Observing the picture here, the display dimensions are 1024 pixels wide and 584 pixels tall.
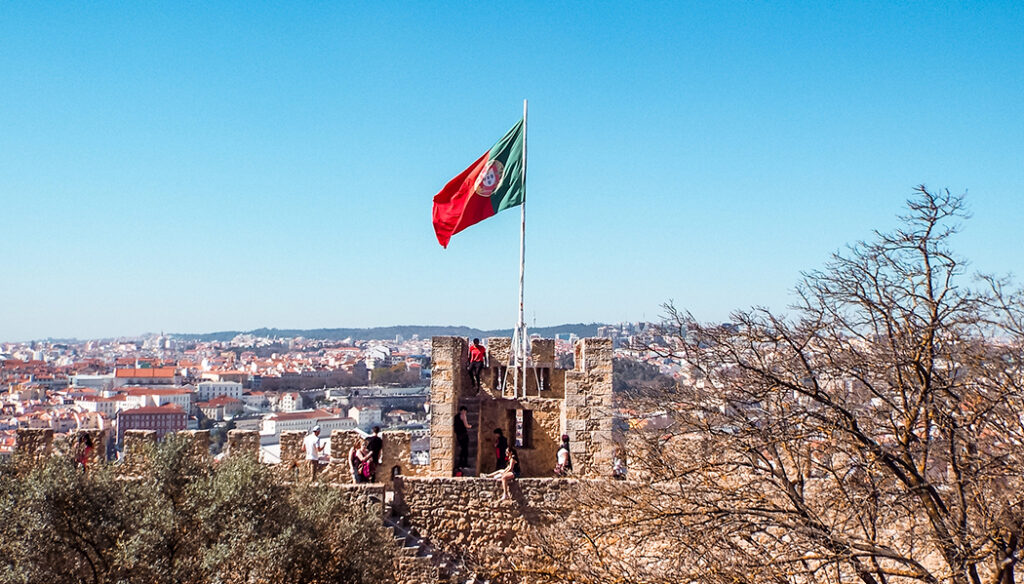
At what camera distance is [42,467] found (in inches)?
333

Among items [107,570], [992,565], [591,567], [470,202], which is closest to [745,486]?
[591,567]

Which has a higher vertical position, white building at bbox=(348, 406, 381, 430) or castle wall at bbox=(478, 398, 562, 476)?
castle wall at bbox=(478, 398, 562, 476)

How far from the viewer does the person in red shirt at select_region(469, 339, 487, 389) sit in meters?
12.9

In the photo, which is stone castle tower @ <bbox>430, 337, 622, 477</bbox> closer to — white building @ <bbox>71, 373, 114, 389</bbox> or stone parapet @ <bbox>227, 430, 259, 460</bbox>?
stone parapet @ <bbox>227, 430, 259, 460</bbox>

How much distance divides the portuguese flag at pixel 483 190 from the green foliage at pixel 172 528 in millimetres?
5186

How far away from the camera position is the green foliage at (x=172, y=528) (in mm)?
7633

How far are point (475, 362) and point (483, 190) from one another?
8.81 ft

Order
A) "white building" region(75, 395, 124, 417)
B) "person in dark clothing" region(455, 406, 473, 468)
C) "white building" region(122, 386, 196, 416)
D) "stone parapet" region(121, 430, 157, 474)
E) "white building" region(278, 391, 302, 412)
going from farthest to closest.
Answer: "white building" region(278, 391, 302, 412), "white building" region(122, 386, 196, 416), "white building" region(75, 395, 124, 417), "person in dark clothing" region(455, 406, 473, 468), "stone parapet" region(121, 430, 157, 474)

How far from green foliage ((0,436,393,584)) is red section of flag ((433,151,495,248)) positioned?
510 centimetres

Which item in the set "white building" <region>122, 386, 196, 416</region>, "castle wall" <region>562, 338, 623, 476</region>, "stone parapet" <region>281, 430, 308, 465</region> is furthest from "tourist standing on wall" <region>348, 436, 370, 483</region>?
"white building" <region>122, 386, 196, 416</region>

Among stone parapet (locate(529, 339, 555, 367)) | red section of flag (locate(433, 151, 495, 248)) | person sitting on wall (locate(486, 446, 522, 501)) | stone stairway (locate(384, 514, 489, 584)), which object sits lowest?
stone stairway (locate(384, 514, 489, 584))

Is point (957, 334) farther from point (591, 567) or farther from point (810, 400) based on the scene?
point (591, 567)

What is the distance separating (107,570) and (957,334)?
7630 millimetres

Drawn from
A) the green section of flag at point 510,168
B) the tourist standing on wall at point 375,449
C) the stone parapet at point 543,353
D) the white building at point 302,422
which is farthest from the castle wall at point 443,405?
the white building at point 302,422
